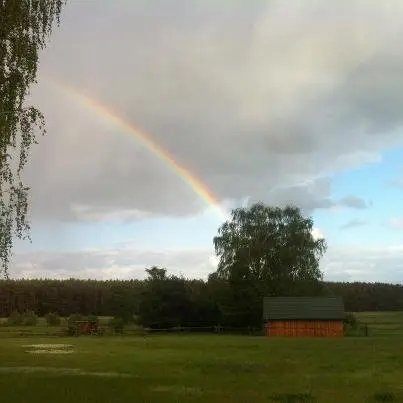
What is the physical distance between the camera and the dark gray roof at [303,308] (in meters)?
61.1

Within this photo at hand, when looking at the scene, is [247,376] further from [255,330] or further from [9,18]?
[255,330]

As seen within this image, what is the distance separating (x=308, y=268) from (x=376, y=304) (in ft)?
178

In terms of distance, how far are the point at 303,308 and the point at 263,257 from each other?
12274mm

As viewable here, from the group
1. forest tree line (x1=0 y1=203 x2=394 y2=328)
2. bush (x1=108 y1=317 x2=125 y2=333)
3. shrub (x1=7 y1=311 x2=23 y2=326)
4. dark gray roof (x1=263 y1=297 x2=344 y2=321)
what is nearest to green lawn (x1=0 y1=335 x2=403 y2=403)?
dark gray roof (x1=263 y1=297 x2=344 y2=321)

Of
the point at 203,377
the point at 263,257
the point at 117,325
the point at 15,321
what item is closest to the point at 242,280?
the point at 263,257

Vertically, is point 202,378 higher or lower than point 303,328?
lower

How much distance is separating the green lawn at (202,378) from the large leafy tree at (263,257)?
36.3m

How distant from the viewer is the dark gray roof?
61062 mm

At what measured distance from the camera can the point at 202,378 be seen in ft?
67.3

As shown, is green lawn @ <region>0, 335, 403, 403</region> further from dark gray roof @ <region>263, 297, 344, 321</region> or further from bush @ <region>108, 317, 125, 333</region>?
bush @ <region>108, 317, 125, 333</region>

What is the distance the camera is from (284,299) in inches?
2459

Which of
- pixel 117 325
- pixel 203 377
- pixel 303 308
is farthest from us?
pixel 117 325

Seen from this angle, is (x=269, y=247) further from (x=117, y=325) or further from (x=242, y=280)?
(x=117, y=325)

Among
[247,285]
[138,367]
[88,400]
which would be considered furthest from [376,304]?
[88,400]
